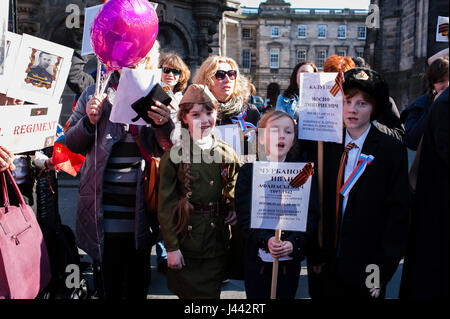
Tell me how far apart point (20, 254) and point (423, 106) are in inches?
126

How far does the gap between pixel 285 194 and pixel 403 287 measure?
0.73 meters

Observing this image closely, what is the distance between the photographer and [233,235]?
285 centimetres

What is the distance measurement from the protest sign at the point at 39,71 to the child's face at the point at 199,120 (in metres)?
1.00

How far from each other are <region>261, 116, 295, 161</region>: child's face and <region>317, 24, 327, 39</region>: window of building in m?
60.1

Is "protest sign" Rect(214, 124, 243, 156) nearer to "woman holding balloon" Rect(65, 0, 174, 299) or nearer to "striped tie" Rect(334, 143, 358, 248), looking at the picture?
"woman holding balloon" Rect(65, 0, 174, 299)

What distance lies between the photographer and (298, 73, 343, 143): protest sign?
7.89 ft

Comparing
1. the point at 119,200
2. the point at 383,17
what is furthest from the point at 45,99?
the point at 383,17

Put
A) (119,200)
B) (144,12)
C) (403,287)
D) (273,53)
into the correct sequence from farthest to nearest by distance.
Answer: (273,53)
(119,200)
(144,12)
(403,287)

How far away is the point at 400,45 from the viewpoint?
2995 centimetres

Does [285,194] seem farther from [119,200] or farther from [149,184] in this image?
[119,200]

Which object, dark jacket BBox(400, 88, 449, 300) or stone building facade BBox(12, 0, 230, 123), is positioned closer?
dark jacket BBox(400, 88, 449, 300)

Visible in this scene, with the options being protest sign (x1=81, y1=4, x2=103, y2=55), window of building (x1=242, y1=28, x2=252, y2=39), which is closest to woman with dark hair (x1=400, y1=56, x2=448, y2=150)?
protest sign (x1=81, y1=4, x2=103, y2=55)

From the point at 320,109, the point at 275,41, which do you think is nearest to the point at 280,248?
the point at 320,109

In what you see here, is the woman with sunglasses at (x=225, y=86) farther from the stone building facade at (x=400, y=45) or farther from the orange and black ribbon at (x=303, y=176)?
the stone building facade at (x=400, y=45)
